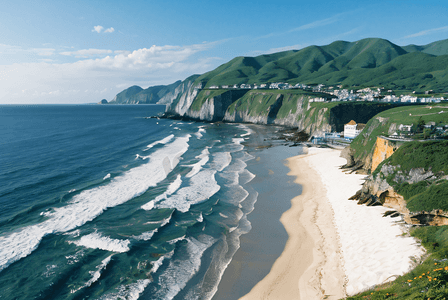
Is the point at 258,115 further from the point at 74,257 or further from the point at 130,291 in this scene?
the point at 130,291

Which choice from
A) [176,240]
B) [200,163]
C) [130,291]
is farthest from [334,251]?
[200,163]

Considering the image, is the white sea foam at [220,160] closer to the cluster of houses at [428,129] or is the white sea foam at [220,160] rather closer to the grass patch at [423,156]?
the grass patch at [423,156]

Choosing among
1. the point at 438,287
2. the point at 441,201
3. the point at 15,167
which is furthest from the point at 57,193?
the point at 441,201

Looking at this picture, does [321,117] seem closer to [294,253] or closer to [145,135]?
[145,135]

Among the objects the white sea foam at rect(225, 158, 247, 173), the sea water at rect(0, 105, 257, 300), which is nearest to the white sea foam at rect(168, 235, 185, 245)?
the sea water at rect(0, 105, 257, 300)

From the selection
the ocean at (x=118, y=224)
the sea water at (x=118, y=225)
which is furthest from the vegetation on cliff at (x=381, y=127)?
the sea water at (x=118, y=225)
